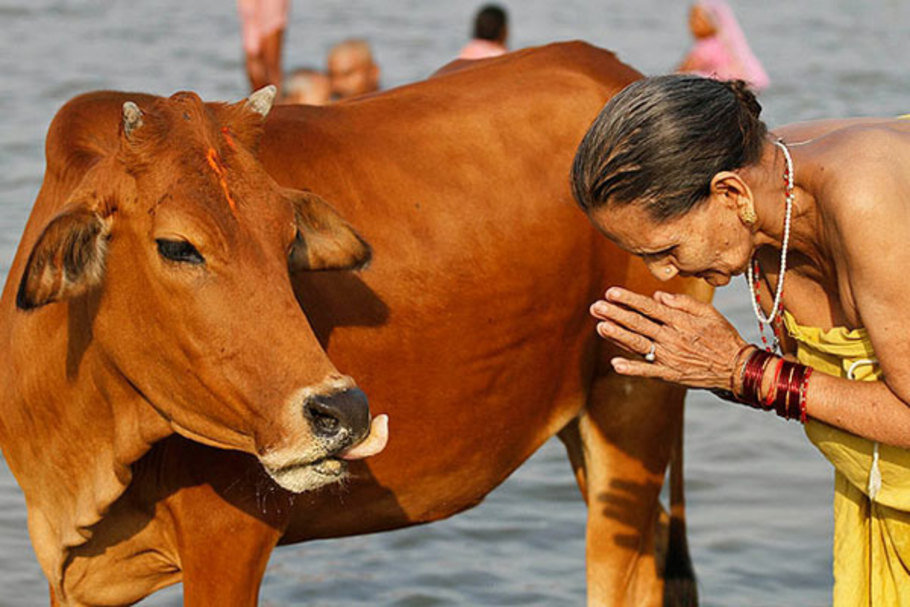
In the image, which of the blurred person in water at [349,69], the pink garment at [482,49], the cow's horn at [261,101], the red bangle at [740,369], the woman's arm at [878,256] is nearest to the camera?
the woman's arm at [878,256]

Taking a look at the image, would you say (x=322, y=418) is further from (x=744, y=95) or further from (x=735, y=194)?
(x=744, y=95)

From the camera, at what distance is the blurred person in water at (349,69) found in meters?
10.6

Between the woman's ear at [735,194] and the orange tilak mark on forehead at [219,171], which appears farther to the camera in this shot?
the orange tilak mark on forehead at [219,171]

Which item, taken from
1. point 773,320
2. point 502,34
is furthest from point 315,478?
point 502,34

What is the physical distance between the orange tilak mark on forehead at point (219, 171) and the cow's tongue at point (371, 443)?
572 millimetres

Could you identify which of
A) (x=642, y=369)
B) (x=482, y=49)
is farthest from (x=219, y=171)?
(x=482, y=49)

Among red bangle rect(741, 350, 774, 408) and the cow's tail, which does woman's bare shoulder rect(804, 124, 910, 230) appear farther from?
the cow's tail

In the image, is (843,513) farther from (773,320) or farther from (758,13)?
(758,13)

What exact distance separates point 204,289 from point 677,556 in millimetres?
2790

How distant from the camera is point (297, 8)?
71.0 ft

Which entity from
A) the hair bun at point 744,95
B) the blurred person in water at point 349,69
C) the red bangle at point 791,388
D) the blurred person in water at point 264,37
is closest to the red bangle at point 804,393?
the red bangle at point 791,388

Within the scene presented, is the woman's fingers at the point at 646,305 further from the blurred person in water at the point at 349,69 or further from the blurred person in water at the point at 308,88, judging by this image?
the blurred person in water at the point at 349,69

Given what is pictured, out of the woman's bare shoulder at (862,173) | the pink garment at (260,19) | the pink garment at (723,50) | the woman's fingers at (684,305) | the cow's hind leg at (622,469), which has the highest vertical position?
the woman's bare shoulder at (862,173)

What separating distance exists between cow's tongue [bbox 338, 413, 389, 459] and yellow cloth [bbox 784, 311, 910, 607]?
1018 millimetres
